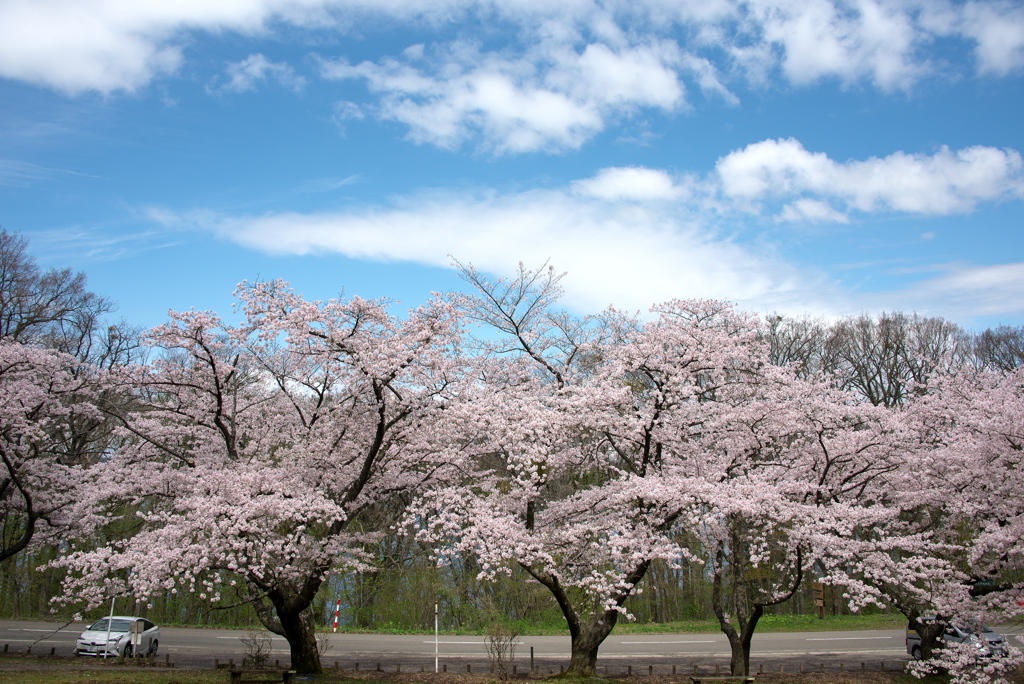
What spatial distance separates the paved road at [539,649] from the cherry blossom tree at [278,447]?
3.90m

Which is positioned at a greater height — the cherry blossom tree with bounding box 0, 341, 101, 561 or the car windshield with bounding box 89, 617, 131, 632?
the cherry blossom tree with bounding box 0, 341, 101, 561

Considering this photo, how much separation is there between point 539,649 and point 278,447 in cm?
968

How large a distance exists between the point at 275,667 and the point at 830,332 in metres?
26.0

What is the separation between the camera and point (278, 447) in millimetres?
13227

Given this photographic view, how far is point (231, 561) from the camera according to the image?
960cm

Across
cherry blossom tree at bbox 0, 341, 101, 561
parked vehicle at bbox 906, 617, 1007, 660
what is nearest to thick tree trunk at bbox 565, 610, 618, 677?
parked vehicle at bbox 906, 617, 1007, 660

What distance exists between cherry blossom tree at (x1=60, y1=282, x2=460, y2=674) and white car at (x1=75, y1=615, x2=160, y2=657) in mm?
3612

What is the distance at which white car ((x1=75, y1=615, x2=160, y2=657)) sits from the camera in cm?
1489

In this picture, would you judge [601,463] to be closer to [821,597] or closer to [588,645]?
[588,645]

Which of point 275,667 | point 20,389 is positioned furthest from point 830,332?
point 20,389

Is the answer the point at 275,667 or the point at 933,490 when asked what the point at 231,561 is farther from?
the point at 933,490

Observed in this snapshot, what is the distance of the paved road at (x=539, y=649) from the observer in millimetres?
15219

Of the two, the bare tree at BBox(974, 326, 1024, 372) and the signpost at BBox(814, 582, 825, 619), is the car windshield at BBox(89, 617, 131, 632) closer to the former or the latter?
the signpost at BBox(814, 582, 825, 619)

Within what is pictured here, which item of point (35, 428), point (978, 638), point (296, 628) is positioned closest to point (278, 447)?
point (296, 628)
